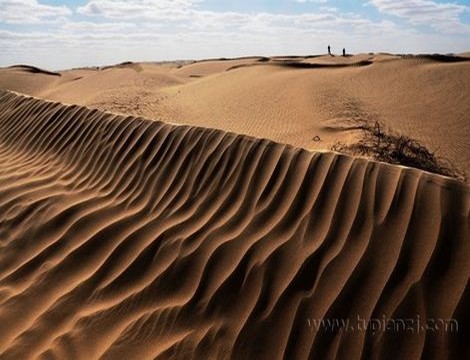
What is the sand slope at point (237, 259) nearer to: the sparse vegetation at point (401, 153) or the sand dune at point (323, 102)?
the sparse vegetation at point (401, 153)

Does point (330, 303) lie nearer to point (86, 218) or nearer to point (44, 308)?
point (44, 308)

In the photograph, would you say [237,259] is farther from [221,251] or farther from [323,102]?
[323,102]

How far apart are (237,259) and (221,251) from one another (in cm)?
14

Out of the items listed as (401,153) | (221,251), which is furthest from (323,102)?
(221,251)

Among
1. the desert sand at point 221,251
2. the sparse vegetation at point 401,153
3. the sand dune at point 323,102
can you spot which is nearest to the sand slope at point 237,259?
the desert sand at point 221,251

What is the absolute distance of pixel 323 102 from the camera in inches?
429

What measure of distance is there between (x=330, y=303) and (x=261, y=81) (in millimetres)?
13320

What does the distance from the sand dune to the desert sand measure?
3674 mm

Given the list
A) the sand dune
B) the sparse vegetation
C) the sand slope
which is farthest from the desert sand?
the sand dune

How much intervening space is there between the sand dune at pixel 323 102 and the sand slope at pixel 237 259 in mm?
3850

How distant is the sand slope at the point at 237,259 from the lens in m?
2.09

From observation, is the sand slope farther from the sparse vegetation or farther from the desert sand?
the sparse vegetation

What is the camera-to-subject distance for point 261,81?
48.5ft

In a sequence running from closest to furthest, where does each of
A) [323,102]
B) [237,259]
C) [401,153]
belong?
[237,259] < [401,153] < [323,102]
